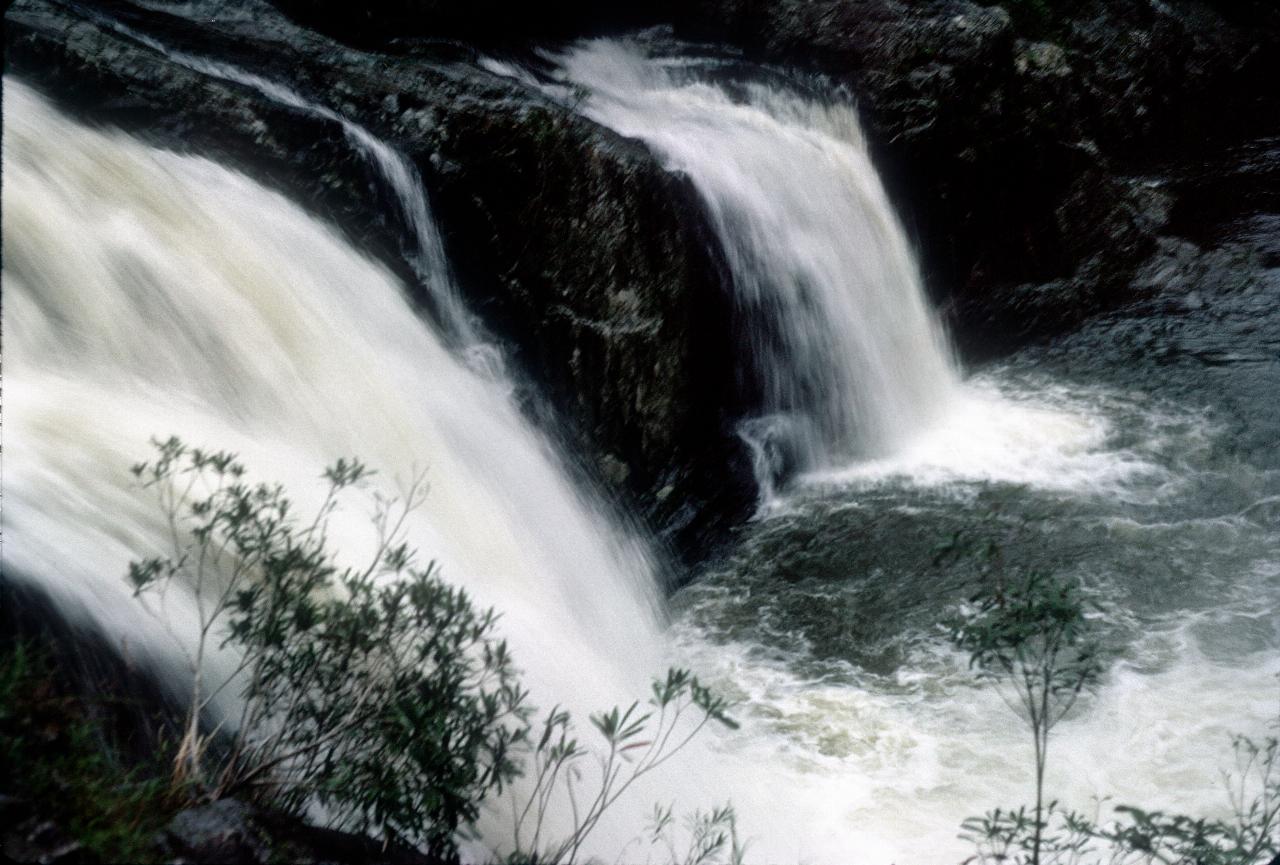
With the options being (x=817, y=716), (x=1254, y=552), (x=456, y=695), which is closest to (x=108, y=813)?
(x=456, y=695)

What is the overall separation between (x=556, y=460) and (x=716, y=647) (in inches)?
63.4

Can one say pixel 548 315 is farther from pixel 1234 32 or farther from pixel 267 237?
pixel 1234 32

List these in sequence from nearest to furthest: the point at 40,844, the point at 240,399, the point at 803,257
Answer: the point at 40,844, the point at 240,399, the point at 803,257

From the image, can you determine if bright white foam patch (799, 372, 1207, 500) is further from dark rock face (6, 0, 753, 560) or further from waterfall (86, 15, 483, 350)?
waterfall (86, 15, 483, 350)

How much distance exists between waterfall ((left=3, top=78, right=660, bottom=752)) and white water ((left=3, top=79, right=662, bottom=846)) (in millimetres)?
11

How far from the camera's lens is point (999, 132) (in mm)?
9719

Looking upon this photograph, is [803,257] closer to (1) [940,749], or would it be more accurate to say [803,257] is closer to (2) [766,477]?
(2) [766,477]

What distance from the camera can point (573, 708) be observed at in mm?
4359

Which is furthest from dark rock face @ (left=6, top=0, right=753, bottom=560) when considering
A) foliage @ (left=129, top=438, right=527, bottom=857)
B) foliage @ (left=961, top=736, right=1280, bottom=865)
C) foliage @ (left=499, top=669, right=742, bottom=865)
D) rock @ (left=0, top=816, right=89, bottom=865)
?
rock @ (left=0, top=816, right=89, bottom=865)

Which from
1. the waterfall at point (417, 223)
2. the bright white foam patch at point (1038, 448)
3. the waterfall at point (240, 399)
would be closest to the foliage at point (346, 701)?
the waterfall at point (240, 399)

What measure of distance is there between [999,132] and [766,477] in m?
4.93

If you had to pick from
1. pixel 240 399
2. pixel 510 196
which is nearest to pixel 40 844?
pixel 240 399

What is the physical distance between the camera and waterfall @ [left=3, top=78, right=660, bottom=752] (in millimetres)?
3383

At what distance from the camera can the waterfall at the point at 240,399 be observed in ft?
11.1
